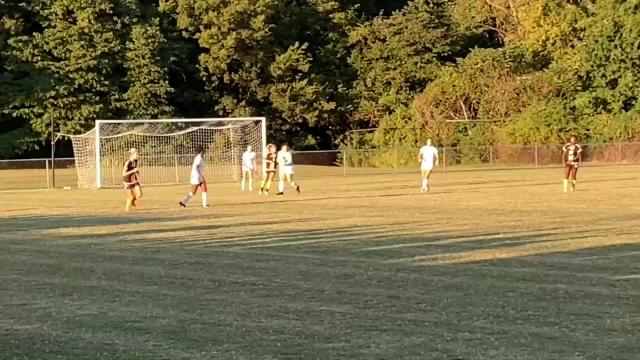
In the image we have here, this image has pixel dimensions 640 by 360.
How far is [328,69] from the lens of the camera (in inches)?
2842

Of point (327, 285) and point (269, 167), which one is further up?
point (269, 167)

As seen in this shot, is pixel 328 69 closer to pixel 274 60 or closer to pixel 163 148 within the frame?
pixel 274 60

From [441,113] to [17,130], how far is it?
1043 inches

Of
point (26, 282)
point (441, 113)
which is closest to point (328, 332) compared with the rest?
point (26, 282)

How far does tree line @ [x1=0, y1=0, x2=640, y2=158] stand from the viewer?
6350 centimetres

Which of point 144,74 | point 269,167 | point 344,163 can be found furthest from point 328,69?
point 269,167

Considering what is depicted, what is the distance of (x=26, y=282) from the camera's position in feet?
42.6

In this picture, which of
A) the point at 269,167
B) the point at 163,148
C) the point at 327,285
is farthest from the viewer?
the point at 163,148

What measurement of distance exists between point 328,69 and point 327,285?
60651 millimetres

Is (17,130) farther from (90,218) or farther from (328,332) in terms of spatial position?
(328,332)

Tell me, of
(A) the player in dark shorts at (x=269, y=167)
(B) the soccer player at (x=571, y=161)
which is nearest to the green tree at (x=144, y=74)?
(A) the player in dark shorts at (x=269, y=167)

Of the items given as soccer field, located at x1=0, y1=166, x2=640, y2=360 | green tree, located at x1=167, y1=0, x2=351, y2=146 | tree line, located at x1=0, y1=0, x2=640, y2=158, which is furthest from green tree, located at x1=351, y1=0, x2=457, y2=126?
soccer field, located at x1=0, y1=166, x2=640, y2=360

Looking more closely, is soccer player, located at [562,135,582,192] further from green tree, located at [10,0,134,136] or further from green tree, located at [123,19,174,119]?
green tree, located at [10,0,134,136]

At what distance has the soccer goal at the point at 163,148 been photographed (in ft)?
157
